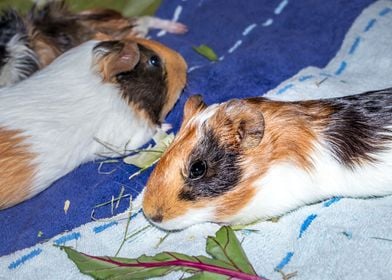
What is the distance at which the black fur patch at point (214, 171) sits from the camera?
1703 millimetres

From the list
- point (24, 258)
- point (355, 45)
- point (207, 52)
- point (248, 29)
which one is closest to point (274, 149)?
point (24, 258)

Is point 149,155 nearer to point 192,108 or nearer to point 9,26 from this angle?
point 192,108

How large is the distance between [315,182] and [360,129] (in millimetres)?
198

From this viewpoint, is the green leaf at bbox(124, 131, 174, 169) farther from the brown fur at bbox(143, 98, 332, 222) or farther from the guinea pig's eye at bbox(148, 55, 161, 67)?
the brown fur at bbox(143, 98, 332, 222)

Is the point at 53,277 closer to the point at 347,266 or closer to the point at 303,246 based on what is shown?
the point at 303,246

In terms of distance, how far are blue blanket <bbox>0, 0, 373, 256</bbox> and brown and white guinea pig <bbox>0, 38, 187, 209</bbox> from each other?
0.07 metres

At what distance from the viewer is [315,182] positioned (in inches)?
68.9

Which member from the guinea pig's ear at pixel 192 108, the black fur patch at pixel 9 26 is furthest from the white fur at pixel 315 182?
the black fur patch at pixel 9 26

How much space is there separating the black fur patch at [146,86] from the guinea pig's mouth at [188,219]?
858 millimetres

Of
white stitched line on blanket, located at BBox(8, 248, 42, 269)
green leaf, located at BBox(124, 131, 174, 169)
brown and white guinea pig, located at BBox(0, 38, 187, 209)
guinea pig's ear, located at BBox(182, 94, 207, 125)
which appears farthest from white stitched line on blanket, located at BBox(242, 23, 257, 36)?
white stitched line on blanket, located at BBox(8, 248, 42, 269)

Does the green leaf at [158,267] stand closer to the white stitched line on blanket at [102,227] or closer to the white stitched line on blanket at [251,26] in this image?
the white stitched line on blanket at [102,227]

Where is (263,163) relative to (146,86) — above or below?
above

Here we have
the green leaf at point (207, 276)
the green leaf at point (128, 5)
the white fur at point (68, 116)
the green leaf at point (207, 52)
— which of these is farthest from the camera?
the green leaf at point (128, 5)

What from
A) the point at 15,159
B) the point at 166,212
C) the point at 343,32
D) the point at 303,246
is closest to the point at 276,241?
the point at 303,246
